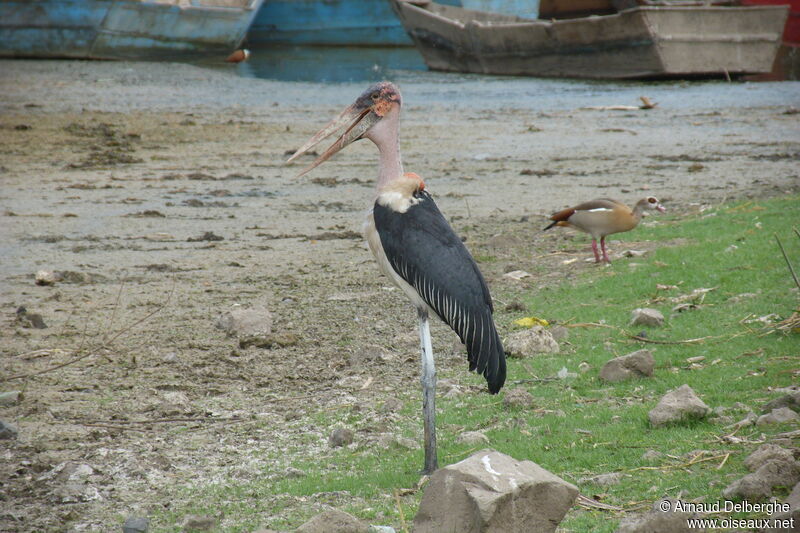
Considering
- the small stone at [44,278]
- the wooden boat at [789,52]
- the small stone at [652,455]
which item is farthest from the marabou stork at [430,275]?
the wooden boat at [789,52]

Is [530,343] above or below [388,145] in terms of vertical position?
below

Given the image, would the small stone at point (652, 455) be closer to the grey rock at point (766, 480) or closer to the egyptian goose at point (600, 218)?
the grey rock at point (766, 480)

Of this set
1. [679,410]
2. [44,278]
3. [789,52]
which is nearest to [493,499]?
[679,410]

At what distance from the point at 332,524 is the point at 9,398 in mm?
2510

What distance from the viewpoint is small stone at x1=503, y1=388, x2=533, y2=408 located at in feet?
16.5

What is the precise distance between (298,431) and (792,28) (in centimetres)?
2462

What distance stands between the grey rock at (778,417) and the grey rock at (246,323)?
327 centimetres

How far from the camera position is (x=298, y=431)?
4.96m

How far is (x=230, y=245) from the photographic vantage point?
859 centimetres

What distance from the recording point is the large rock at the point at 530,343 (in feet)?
19.3

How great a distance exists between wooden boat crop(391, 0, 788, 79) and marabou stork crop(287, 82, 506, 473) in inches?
694

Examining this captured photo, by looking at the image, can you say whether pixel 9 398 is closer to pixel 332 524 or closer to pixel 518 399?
pixel 332 524

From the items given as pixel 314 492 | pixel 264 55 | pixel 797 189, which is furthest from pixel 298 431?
pixel 264 55

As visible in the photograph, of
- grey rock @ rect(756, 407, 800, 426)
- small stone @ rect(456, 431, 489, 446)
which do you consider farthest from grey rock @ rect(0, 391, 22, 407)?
grey rock @ rect(756, 407, 800, 426)
